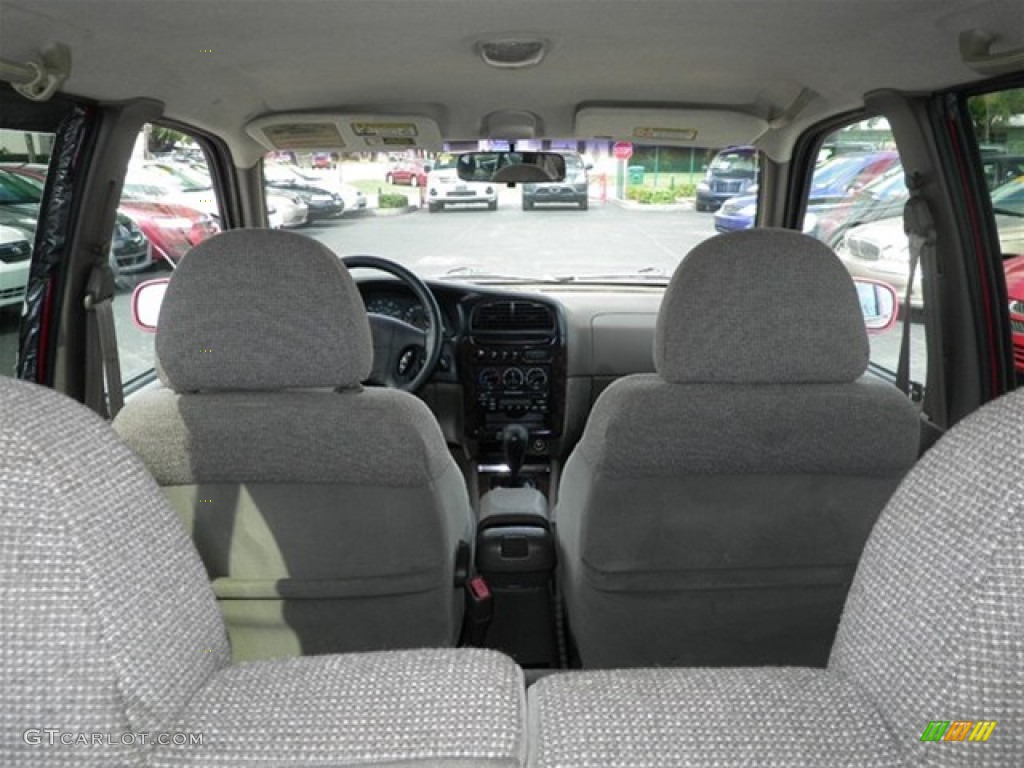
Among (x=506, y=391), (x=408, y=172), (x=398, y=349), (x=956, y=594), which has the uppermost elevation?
(x=408, y=172)

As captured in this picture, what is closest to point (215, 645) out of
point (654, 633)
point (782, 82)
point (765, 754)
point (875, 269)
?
point (765, 754)

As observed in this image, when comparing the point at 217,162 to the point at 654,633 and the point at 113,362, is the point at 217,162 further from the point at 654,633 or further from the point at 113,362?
the point at 654,633

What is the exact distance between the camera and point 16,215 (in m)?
2.60

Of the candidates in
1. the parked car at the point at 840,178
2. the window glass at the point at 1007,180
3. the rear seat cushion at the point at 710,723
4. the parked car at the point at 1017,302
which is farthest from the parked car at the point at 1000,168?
the rear seat cushion at the point at 710,723

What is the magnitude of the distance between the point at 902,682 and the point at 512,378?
338cm

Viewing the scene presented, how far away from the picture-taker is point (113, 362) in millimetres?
2828

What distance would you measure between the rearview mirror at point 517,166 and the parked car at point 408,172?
1.19 ft

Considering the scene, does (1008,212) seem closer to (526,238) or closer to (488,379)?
(488,379)

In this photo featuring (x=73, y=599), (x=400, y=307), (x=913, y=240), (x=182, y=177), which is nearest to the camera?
(x=73, y=599)

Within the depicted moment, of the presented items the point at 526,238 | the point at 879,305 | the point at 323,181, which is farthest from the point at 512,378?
the point at 879,305

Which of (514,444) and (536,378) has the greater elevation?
(536,378)

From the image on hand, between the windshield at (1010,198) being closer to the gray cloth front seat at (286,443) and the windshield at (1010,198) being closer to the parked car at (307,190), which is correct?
the gray cloth front seat at (286,443)

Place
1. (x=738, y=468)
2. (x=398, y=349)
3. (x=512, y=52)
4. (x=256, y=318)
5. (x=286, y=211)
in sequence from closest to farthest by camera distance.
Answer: (x=256, y=318) < (x=738, y=468) < (x=512, y=52) < (x=398, y=349) < (x=286, y=211)

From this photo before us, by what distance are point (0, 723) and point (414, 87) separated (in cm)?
279
